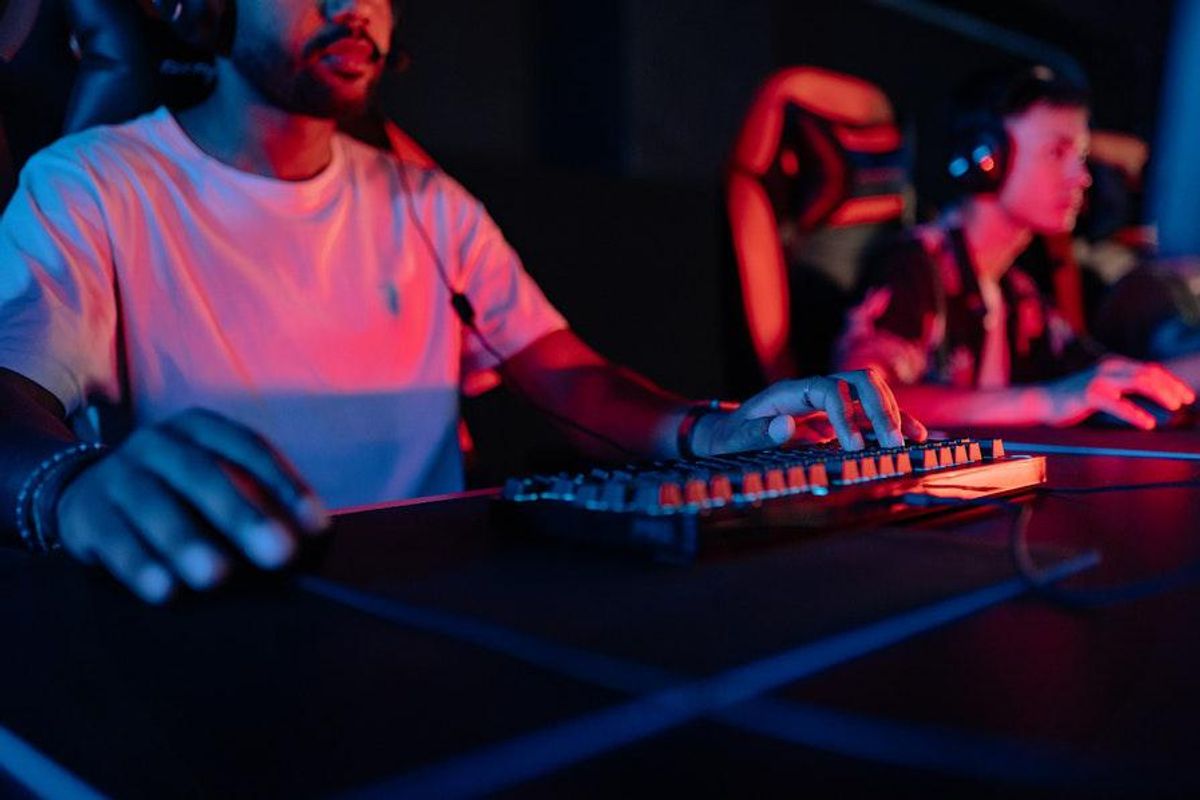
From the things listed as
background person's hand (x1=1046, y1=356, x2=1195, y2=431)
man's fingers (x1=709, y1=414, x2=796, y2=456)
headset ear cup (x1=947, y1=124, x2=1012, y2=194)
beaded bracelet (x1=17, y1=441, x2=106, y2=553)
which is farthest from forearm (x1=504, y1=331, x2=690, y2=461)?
headset ear cup (x1=947, y1=124, x2=1012, y2=194)

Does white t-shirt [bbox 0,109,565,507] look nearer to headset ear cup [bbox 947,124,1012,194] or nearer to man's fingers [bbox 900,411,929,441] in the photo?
man's fingers [bbox 900,411,929,441]

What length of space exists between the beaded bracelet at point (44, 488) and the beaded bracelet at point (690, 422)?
0.59 m

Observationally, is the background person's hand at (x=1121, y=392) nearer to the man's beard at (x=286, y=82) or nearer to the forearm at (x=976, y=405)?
the forearm at (x=976, y=405)

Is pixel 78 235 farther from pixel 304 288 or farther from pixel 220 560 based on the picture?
pixel 220 560

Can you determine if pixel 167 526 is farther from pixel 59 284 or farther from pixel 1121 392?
pixel 1121 392

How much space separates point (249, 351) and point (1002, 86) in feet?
5.03

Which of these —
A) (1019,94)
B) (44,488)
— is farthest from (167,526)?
(1019,94)

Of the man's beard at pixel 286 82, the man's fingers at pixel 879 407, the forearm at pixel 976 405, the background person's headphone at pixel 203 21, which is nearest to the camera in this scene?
the man's fingers at pixel 879 407

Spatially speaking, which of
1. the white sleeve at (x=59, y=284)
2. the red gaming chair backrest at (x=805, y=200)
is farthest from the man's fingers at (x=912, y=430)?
the red gaming chair backrest at (x=805, y=200)

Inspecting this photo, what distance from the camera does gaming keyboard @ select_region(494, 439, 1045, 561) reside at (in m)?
0.47

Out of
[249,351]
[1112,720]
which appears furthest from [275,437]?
[1112,720]

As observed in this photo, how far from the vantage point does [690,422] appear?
3.25ft

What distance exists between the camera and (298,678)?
33 centimetres

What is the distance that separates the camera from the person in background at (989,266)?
1.66 metres
